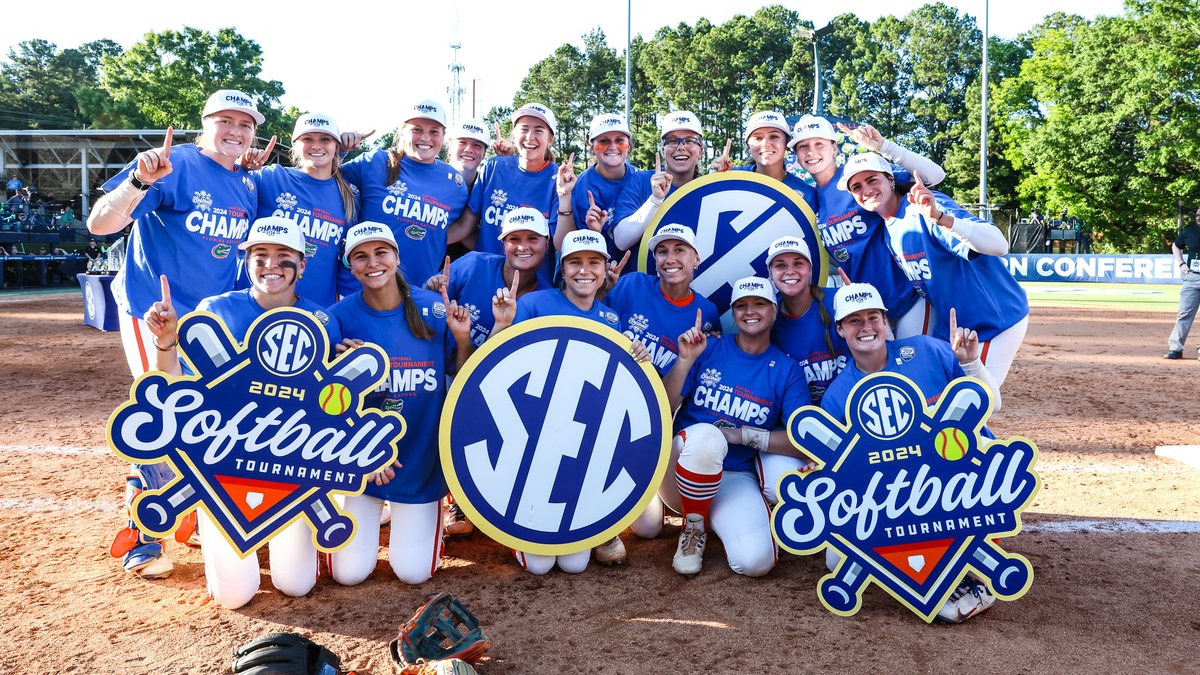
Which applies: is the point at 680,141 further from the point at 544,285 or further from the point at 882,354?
the point at 882,354

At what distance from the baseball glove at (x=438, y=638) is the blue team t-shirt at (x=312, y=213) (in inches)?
86.4

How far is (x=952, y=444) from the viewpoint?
3562 mm

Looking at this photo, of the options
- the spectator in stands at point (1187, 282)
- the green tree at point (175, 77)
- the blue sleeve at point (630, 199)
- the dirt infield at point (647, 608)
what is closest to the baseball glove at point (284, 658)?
the dirt infield at point (647, 608)

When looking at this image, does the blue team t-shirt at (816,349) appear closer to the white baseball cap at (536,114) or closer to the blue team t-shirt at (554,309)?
the blue team t-shirt at (554,309)

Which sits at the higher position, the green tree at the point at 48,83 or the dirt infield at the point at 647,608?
the green tree at the point at 48,83

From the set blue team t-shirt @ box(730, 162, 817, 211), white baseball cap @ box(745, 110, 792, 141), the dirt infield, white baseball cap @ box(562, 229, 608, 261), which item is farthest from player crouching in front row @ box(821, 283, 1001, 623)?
white baseball cap @ box(745, 110, 792, 141)

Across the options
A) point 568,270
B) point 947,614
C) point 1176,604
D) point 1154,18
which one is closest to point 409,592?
point 568,270

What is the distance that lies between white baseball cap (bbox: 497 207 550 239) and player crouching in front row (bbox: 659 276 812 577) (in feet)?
3.25

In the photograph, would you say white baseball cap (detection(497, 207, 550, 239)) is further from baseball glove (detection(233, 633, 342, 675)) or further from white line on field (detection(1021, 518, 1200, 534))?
white line on field (detection(1021, 518, 1200, 534))

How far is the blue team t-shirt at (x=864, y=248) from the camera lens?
4.76m

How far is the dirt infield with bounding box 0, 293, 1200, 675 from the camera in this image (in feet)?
10.5

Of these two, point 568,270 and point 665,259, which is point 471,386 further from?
point 665,259

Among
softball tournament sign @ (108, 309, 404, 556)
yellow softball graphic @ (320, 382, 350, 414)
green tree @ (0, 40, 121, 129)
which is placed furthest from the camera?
green tree @ (0, 40, 121, 129)

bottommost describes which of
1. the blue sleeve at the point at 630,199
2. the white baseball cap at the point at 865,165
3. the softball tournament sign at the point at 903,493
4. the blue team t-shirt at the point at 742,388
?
the softball tournament sign at the point at 903,493
